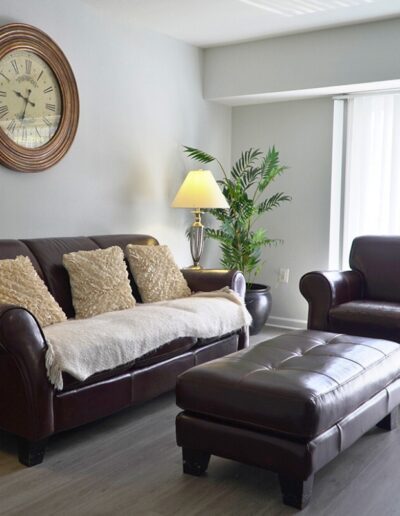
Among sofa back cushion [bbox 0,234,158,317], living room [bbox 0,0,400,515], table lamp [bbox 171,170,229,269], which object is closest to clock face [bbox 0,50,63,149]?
living room [bbox 0,0,400,515]

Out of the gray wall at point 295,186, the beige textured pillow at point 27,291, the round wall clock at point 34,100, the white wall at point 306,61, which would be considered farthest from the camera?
the gray wall at point 295,186

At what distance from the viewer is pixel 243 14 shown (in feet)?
13.1

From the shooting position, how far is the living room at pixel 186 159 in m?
2.25

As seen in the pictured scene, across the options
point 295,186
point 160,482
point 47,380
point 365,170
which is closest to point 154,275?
point 47,380

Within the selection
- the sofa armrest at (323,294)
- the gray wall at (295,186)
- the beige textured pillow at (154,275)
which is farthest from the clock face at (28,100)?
the gray wall at (295,186)

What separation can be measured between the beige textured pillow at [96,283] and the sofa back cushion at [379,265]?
1678 millimetres

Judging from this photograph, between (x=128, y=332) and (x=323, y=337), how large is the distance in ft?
3.03

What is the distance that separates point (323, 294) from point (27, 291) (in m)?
1.83

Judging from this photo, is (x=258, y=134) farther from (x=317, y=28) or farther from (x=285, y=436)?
(x=285, y=436)

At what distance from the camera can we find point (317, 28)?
14.2 feet

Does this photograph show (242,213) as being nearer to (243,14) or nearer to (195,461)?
(243,14)

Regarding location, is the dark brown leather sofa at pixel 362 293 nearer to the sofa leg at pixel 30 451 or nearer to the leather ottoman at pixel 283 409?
the leather ottoman at pixel 283 409

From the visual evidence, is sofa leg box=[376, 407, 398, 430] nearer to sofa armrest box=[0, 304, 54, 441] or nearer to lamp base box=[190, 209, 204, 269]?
sofa armrest box=[0, 304, 54, 441]

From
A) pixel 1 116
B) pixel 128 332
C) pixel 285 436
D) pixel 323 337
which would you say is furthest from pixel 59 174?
pixel 285 436
